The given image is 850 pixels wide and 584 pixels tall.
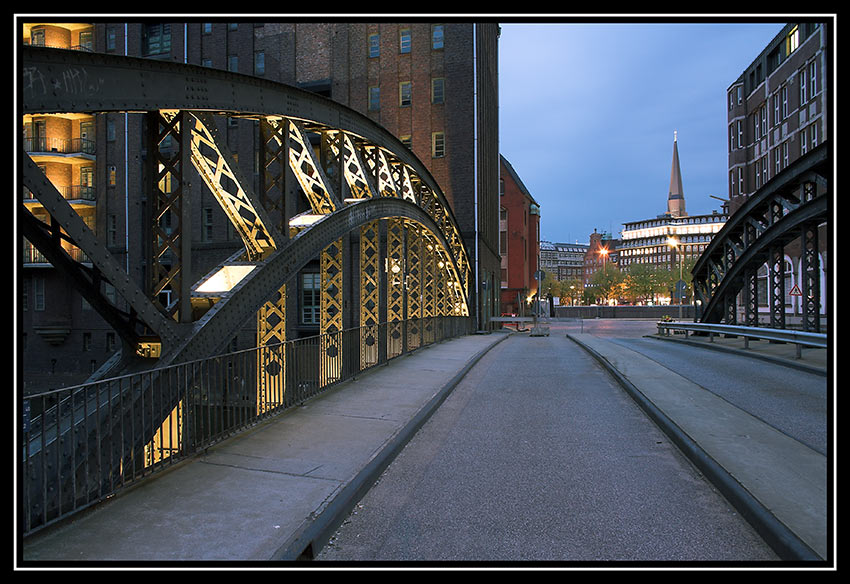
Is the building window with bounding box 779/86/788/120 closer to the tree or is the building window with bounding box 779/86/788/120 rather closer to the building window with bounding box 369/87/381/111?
the building window with bounding box 369/87/381/111

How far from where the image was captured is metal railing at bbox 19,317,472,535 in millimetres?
4121

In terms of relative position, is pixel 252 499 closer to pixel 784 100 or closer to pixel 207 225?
pixel 207 225

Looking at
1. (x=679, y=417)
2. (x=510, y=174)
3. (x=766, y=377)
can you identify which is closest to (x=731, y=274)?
(x=766, y=377)

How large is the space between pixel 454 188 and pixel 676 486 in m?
30.2

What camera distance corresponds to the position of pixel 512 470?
5.86 metres

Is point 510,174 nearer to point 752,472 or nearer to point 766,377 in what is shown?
point 766,377

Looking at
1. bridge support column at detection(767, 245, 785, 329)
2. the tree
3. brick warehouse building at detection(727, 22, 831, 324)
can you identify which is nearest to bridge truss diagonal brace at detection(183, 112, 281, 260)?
bridge support column at detection(767, 245, 785, 329)

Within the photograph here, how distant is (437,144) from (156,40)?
22276mm

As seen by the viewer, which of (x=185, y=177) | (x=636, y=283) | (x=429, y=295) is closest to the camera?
(x=185, y=177)

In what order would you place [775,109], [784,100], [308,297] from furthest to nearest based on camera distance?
1. [775,109]
2. [784,100]
3. [308,297]

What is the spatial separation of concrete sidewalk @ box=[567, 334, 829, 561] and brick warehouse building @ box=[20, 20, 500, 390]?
25.1 metres

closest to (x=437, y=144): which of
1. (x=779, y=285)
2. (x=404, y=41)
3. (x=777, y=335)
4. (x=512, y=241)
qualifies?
(x=404, y=41)

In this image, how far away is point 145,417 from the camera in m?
5.49

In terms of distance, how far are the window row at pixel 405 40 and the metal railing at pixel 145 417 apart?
98.4ft
